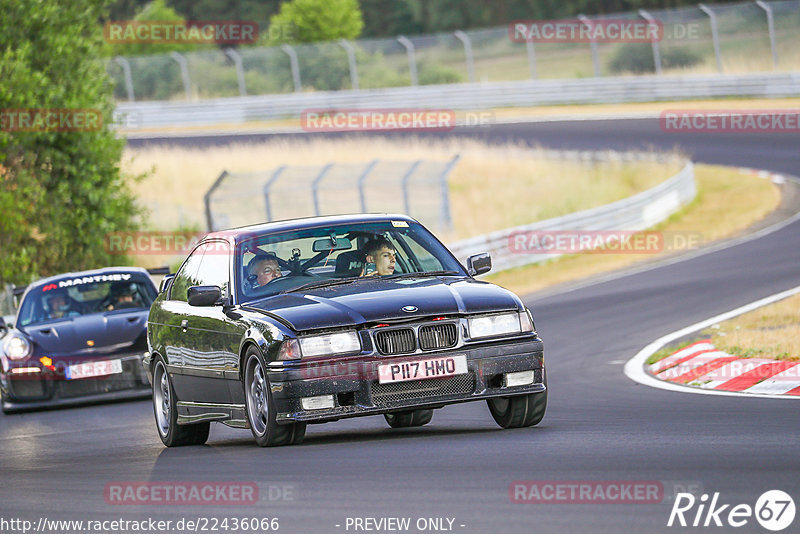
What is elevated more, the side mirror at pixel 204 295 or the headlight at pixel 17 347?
the side mirror at pixel 204 295

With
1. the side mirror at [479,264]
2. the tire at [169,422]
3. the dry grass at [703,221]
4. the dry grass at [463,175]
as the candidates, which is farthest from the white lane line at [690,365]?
the dry grass at [463,175]

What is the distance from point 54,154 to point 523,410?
55.6 feet

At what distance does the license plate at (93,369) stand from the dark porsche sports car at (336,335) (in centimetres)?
414

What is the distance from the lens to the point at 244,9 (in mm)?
84125

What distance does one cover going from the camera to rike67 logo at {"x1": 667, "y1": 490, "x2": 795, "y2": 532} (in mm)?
5465

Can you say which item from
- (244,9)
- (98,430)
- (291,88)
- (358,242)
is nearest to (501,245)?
(98,430)

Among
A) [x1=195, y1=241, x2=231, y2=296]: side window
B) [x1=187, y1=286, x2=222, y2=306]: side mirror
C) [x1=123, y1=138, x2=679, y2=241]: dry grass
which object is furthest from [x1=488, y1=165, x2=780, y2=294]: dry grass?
[x1=187, y1=286, x2=222, y2=306]: side mirror

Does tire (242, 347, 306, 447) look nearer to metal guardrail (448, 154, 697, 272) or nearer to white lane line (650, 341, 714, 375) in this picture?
white lane line (650, 341, 714, 375)

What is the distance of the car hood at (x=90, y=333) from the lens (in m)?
14.6

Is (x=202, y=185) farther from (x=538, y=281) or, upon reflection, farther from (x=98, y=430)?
(x=98, y=430)

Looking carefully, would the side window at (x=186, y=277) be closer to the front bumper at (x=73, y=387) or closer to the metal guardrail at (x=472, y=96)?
the front bumper at (x=73, y=387)

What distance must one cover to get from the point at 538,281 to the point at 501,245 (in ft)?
5.29

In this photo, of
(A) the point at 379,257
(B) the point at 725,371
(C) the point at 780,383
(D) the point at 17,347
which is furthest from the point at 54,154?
(C) the point at 780,383

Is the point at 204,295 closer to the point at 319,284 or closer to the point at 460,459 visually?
the point at 319,284
